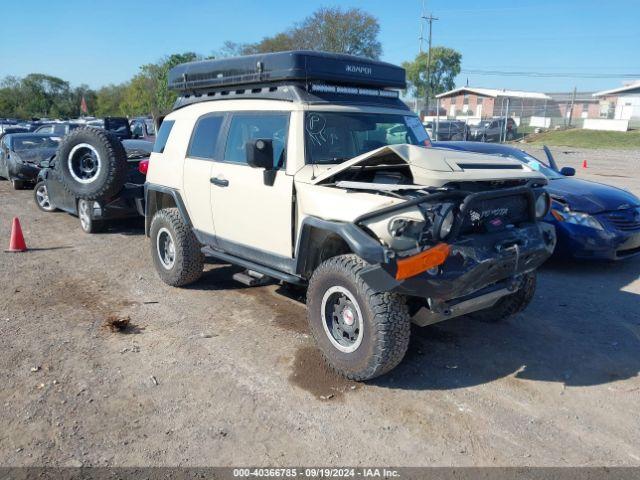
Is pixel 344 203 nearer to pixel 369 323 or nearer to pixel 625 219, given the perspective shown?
pixel 369 323

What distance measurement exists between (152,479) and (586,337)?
3921 mm

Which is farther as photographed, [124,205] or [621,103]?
[621,103]

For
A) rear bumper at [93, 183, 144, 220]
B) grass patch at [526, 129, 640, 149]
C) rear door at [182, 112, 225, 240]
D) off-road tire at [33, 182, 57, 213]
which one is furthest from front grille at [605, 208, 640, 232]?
grass patch at [526, 129, 640, 149]

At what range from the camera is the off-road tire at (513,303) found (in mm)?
4812

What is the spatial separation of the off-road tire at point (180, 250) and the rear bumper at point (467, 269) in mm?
2796

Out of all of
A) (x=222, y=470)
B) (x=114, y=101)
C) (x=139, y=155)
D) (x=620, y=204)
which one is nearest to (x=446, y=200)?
(x=222, y=470)

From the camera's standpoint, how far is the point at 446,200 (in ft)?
12.2

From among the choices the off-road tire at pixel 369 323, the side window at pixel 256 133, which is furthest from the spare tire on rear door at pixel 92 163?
the off-road tire at pixel 369 323

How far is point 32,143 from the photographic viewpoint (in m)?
14.5

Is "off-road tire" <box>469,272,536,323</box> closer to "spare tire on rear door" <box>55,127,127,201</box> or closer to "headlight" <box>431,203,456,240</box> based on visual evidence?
"headlight" <box>431,203,456,240</box>

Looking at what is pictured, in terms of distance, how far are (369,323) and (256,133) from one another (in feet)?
7.24

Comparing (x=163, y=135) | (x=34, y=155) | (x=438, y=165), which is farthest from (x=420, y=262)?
(x=34, y=155)

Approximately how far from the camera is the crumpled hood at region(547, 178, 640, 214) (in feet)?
22.0

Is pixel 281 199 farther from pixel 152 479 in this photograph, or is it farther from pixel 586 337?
pixel 586 337
